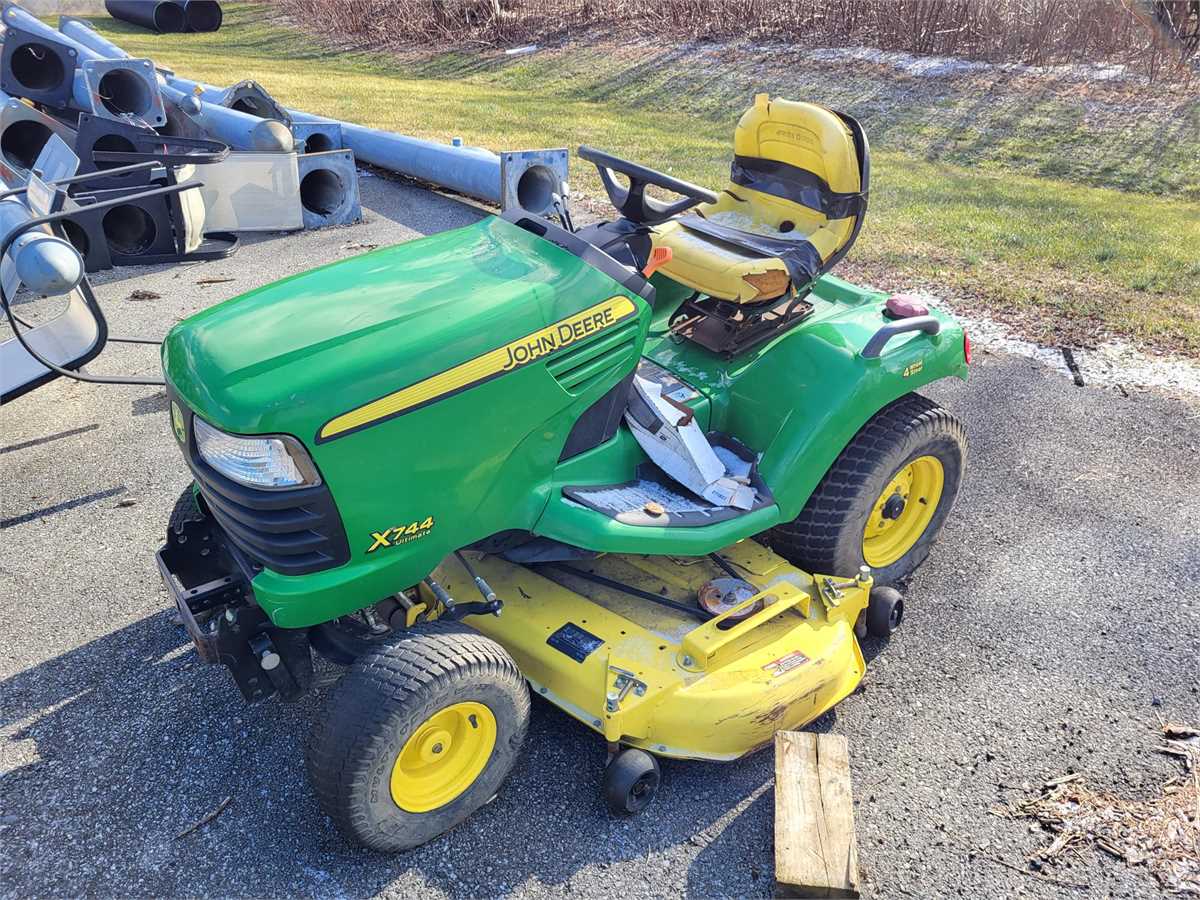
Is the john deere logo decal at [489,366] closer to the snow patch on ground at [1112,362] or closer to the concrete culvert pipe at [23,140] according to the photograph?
the snow patch on ground at [1112,362]

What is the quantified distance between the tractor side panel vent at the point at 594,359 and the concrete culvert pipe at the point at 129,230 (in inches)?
214

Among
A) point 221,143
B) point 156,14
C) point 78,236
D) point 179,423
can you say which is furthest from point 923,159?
point 156,14

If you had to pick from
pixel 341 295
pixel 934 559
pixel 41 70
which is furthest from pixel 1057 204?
pixel 41 70

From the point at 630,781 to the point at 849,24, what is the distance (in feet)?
45.1

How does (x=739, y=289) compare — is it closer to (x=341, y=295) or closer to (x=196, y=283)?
(x=341, y=295)

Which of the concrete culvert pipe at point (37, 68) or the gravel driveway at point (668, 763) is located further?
the concrete culvert pipe at point (37, 68)

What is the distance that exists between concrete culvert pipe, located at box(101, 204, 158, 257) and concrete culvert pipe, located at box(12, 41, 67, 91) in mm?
2109

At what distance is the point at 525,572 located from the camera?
321 cm

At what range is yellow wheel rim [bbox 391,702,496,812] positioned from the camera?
2.61 meters

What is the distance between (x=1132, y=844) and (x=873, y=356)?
161cm

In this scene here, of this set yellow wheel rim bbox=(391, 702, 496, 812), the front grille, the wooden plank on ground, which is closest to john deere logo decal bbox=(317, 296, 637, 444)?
the front grille

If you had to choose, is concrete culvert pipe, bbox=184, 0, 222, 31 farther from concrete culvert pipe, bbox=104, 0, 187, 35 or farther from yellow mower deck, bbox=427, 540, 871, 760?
yellow mower deck, bbox=427, 540, 871, 760

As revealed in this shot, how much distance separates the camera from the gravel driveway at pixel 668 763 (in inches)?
104

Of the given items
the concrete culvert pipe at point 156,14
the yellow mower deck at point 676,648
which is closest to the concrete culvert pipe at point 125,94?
the yellow mower deck at point 676,648
